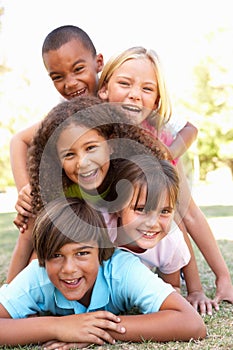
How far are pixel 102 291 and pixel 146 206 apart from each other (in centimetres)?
52

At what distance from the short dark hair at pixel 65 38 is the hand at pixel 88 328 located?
6.62ft

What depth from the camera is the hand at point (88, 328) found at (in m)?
2.65

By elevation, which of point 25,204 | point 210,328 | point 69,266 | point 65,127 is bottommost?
point 210,328

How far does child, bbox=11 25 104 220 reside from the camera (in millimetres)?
3941

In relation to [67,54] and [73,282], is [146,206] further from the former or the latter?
[67,54]

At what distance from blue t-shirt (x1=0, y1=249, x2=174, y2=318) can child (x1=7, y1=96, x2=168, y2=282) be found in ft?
1.55

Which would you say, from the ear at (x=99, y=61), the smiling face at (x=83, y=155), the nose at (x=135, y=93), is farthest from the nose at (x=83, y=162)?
the ear at (x=99, y=61)

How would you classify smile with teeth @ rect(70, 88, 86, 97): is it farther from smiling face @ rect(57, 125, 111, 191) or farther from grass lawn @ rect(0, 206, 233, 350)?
grass lawn @ rect(0, 206, 233, 350)

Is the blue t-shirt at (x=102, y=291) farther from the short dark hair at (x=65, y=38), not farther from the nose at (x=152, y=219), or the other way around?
the short dark hair at (x=65, y=38)

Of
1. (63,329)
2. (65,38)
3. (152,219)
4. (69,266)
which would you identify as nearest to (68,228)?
(69,266)

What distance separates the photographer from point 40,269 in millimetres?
2971

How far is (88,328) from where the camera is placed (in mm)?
2678

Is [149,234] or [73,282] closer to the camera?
[73,282]

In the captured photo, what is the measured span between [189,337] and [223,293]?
3.57 ft
